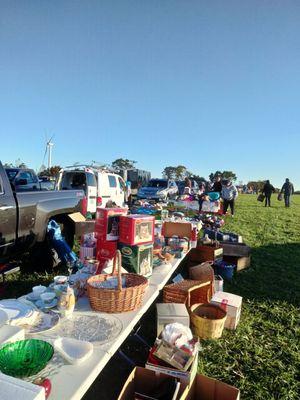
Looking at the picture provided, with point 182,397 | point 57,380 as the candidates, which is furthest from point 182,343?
point 57,380

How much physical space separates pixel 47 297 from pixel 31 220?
2.08 metres

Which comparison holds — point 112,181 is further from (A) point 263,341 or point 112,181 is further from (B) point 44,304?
(B) point 44,304

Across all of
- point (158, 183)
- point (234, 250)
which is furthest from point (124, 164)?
point (234, 250)

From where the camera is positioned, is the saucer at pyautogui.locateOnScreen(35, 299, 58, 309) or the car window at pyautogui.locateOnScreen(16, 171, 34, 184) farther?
the car window at pyautogui.locateOnScreen(16, 171, 34, 184)

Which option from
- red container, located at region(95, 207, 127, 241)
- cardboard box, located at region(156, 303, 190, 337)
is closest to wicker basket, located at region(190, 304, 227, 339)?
cardboard box, located at region(156, 303, 190, 337)

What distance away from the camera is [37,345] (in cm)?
175

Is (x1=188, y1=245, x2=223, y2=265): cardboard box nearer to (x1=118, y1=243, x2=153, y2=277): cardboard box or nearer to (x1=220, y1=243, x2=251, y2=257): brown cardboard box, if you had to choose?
(x1=220, y1=243, x2=251, y2=257): brown cardboard box

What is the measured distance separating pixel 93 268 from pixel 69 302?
786mm

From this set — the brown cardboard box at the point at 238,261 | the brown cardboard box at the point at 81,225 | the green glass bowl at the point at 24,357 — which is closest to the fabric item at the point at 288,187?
the brown cardboard box at the point at 238,261

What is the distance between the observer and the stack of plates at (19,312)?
80.0 inches

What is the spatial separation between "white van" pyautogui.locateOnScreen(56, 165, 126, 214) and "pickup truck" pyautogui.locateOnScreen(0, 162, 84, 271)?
15.2 feet

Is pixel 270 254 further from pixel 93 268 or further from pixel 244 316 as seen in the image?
pixel 93 268

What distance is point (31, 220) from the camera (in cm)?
424

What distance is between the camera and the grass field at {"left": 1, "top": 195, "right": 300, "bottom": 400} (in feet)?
9.00
